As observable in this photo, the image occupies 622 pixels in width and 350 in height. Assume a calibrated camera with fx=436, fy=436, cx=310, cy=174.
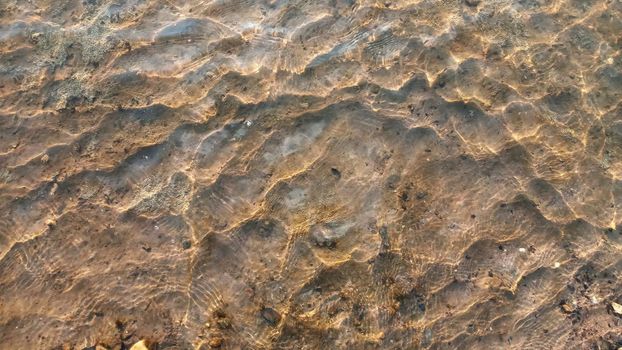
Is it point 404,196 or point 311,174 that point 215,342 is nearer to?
point 311,174

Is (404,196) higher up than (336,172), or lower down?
lower down

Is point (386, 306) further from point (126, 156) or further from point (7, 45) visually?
point (7, 45)

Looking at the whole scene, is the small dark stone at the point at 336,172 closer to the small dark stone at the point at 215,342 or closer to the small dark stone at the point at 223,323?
the small dark stone at the point at 223,323

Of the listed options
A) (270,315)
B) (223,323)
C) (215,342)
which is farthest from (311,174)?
(215,342)

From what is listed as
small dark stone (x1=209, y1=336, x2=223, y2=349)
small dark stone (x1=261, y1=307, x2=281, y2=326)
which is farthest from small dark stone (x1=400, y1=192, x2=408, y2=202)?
small dark stone (x1=209, y1=336, x2=223, y2=349)

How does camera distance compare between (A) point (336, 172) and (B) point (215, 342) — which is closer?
(B) point (215, 342)

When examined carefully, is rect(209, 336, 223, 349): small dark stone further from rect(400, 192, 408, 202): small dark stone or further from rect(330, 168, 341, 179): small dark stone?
rect(400, 192, 408, 202): small dark stone

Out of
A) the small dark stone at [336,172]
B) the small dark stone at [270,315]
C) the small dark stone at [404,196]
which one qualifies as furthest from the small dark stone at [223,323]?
the small dark stone at [404,196]
